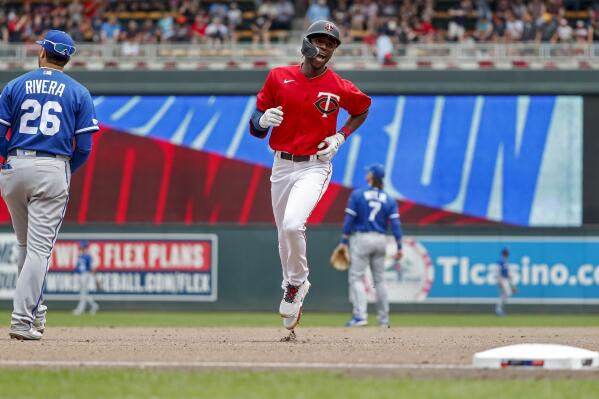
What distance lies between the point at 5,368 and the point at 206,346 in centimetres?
196

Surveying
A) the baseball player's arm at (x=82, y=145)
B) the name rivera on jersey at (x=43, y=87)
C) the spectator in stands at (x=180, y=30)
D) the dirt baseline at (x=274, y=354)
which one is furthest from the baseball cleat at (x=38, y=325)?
the spectator in stands at (x=180, y=30)

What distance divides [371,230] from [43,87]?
23.5ft

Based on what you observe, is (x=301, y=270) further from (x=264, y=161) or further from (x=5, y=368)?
(x=264, y=161)

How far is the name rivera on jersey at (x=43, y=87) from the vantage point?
851cm

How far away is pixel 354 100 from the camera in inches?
355

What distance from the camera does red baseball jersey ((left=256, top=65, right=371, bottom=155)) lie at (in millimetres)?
8758

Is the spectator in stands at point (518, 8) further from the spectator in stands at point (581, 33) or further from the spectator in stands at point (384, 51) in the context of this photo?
the spectator in stands at point (384, 51)

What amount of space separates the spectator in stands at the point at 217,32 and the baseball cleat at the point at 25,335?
16737mm

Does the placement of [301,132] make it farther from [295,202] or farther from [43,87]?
[43,87]

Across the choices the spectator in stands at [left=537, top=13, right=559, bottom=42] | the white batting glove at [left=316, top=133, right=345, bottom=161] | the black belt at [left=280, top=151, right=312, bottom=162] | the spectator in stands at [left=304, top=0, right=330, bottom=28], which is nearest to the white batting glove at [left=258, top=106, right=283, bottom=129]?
the black belt at [left=280, top=151, right=312, bottom=162]

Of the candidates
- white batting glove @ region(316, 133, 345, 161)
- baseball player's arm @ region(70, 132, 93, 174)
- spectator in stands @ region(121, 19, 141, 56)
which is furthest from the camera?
spectator in stands @ region(121, 19, 141, 56)

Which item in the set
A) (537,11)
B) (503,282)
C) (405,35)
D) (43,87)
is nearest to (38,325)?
(43,87)

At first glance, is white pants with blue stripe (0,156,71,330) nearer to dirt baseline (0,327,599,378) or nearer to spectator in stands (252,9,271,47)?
dirt baseline (0,327,599,378)

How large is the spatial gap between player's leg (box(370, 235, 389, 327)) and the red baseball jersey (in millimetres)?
6201
